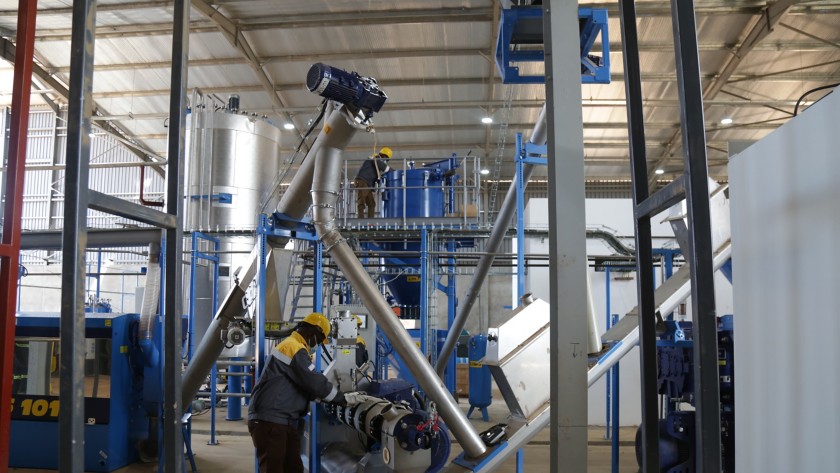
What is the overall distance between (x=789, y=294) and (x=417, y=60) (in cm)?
1311

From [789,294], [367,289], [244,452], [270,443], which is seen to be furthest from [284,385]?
[789,294]

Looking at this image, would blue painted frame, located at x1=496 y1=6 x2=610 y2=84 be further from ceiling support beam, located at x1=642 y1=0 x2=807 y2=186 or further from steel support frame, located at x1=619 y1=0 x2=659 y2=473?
ceiling support beam, located at x1=642 y1=0 x2=807 y2=186

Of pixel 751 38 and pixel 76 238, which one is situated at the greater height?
pixel 751 38

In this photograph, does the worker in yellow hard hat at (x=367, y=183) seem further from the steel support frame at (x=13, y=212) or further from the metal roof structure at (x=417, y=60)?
the steel support frame at (x=13, y=212)

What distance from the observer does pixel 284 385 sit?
18.2 ft

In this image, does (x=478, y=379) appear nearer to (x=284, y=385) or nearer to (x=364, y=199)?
(x=364, y=199)

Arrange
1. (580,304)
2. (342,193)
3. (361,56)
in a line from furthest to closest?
1. (361,56)
2. (342,193)
3. (580,304)

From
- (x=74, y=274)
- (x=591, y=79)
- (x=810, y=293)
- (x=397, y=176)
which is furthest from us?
(x=397, y=176)

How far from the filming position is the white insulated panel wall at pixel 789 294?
266cm

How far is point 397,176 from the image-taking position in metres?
11.6

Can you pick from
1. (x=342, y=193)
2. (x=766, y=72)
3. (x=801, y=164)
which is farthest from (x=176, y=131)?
(x=766, y=72)

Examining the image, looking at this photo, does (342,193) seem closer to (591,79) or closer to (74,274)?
(591,79)

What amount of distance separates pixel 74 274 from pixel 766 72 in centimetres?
1711

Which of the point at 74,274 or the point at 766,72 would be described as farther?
the point at 766,72
